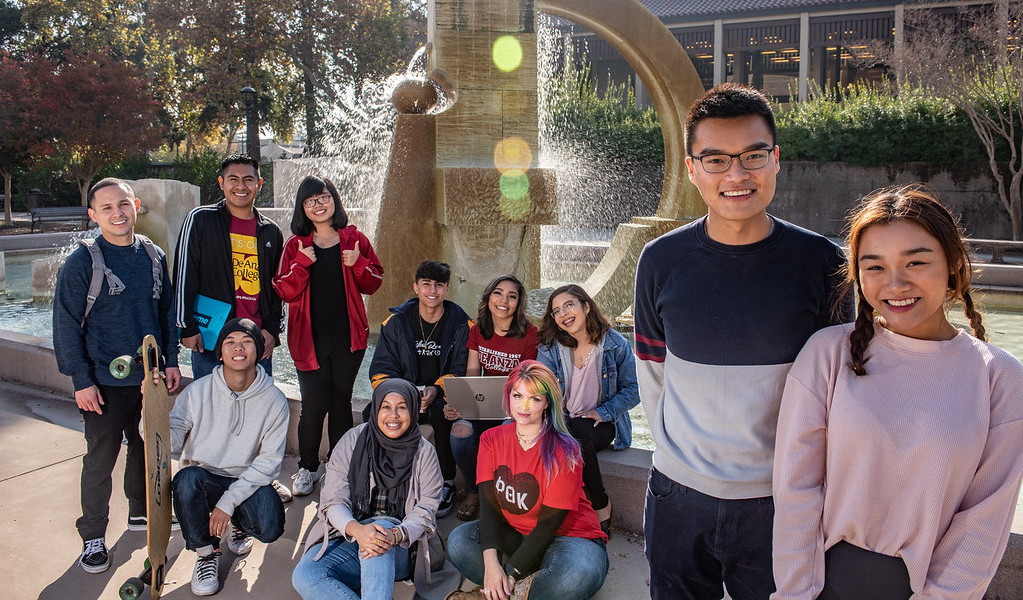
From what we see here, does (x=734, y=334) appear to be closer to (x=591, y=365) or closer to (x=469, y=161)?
(x=591, y=365)

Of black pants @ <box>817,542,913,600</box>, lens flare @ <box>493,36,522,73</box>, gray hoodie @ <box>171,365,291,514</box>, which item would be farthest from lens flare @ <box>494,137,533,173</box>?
black pants @ <box>817,542,913,600</box>

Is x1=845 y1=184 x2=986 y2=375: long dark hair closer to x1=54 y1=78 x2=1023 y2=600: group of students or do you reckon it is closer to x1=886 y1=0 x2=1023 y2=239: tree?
x1=54 y1=78 x2=1023 y2=600: group of students

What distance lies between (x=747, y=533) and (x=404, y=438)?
4.98 ft

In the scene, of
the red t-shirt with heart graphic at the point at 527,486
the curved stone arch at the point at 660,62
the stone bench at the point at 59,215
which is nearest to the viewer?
the red t-shirt with heart graphic at the point at 527,486

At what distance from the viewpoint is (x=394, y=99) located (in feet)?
20.4

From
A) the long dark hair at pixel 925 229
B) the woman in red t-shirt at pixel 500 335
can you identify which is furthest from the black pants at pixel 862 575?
the woman in red t-shirt at pixel 500 335

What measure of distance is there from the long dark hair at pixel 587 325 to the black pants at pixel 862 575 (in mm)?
1836

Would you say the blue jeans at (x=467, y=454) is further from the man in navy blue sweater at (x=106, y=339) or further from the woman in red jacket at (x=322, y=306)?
the man in navy blue sweater at (x=106, y=339)

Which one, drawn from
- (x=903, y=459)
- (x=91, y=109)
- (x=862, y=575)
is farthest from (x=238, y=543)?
(x=91, y=109)

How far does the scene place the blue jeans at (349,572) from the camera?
102 inches

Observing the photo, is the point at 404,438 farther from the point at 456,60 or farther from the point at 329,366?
the point at 456,60

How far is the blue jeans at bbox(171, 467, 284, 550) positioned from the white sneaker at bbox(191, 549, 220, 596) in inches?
2.0

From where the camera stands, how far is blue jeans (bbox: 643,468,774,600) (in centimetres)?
171

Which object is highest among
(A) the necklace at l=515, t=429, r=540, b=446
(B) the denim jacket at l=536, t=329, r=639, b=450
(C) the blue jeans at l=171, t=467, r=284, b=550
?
(B) the denim jacket at l=536, t=329, r=639, b=450
